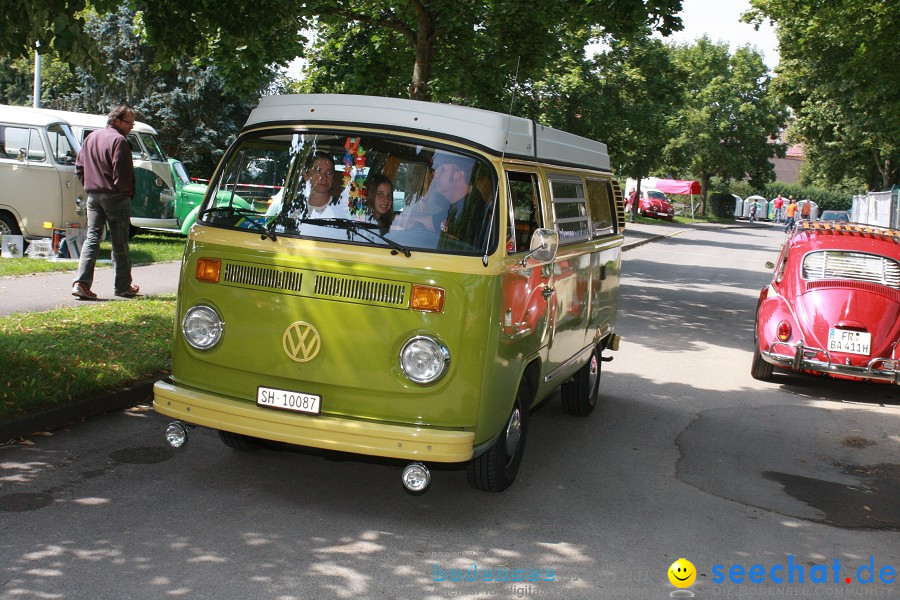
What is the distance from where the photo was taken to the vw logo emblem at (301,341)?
18.6 feet

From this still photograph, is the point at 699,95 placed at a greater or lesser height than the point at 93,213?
greater

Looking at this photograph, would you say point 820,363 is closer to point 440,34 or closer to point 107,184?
point 107,184

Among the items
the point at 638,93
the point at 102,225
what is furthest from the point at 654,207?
the point at 102,225

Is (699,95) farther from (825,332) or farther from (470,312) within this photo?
(470,312)

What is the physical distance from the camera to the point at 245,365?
19.0 ft

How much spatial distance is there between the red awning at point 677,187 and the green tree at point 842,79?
20794mm

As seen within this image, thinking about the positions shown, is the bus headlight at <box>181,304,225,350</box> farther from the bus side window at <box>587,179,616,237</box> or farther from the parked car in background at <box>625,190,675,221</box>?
the parked car in background at <box>625,190,675,221</box>

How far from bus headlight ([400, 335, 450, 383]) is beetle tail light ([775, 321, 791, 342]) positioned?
6516 millimetres

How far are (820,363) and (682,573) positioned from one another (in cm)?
601

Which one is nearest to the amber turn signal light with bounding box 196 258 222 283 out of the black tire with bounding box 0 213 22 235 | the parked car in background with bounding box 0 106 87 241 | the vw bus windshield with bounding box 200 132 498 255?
the vw bus windshield with bounding box 200 132 498 255

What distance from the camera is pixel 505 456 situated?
6.32 m

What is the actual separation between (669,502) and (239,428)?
9.42ft

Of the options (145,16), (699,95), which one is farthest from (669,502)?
(699,95)

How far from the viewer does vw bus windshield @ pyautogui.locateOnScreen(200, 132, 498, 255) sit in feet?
19.0
